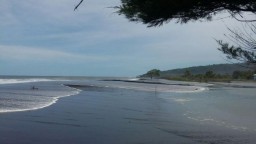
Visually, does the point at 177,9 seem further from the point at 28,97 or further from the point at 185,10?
the point at 28,97

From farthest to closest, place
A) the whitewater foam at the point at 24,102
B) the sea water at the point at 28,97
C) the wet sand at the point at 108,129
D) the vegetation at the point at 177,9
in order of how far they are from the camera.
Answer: the sea water at the point at 28,97, the whitewater foam at the point at 24,102, the wet sand at the point at 108,129, the vegetation at the point at 177,9

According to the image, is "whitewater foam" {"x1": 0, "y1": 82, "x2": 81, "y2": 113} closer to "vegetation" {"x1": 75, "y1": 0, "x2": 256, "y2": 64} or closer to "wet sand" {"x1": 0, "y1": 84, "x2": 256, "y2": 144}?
"wet sand" {"x1": 0, "y1": 84, "x2": 256, "y2": 144}

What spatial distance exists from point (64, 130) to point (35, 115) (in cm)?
441

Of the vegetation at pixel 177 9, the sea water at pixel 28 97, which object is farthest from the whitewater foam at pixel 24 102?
the vegetation at pixel 177 9

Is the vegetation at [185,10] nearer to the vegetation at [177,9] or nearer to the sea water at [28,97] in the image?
the vegetation at [177,9]

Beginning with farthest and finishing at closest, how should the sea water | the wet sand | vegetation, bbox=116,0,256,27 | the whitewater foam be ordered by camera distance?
the sea water < the whitewater foam < the wet sand < vegetation, bbox=116,0,256,27

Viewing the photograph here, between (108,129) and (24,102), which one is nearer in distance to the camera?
(108,129)

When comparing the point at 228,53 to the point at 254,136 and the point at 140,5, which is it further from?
the point at 254,136

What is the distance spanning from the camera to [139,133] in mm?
14180

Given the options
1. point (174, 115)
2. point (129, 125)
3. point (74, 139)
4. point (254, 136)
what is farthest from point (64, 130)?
point (174, 115)

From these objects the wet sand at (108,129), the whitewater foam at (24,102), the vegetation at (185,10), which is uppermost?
the vegetation at (185,10)

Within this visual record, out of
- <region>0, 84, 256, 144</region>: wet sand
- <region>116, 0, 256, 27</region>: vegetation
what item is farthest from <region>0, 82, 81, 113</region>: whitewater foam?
<region>116, 0, 256, 27</region>: vegetation

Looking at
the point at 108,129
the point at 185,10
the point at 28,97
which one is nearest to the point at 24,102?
the point at 28,97

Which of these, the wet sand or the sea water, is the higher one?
the sea water
